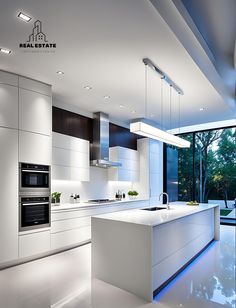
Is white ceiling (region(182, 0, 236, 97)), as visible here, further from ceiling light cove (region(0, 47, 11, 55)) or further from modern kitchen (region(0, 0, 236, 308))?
ceiling light cove (region(0, 47, 11, 55))

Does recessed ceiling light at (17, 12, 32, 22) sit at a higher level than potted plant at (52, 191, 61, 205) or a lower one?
higher

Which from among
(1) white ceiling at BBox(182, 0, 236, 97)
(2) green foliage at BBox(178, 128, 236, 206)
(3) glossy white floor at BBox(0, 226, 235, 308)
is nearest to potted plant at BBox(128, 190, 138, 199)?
(2) green foliage at BBox(178, 128, 236, 206)

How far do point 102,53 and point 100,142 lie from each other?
2.73 meters

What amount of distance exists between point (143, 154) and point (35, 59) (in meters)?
4.40

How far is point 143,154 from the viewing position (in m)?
6.97

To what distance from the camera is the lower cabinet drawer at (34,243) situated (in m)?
3.60

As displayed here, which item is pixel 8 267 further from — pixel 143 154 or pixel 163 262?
pixel 143 154

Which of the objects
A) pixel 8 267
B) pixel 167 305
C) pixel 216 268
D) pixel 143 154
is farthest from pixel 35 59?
pixel 143 154

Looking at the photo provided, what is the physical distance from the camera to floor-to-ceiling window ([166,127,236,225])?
6.91 metres

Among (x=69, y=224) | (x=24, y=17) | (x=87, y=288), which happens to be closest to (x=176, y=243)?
(x=87, y=288)

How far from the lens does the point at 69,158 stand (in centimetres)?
485

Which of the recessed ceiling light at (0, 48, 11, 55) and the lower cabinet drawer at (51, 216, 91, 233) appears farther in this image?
→ the lower cabinet drawer at (51, 216, 91, 233)

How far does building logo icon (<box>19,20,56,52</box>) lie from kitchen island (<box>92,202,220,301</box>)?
222 cm

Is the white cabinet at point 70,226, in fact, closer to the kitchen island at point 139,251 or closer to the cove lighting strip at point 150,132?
the kitchen island at point 139,251
